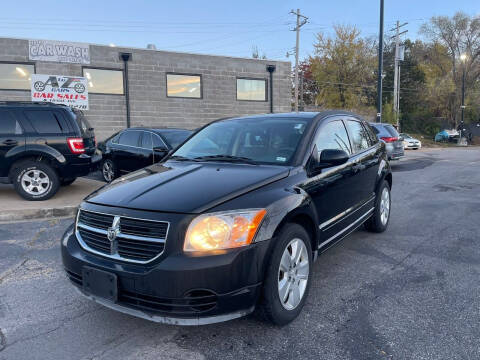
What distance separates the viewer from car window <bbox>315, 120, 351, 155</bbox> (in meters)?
3.80

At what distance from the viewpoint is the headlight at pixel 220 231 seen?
2.50 m

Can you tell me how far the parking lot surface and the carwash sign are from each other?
11.8 m

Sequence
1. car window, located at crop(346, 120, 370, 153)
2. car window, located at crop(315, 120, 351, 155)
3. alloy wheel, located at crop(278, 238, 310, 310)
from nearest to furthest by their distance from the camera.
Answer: alloy wheel, located at crop(278, 238, 310, 310) < car window, located at crop(315, 120, 351, 155) < car window, located at crop(346, 120, 370, 153)

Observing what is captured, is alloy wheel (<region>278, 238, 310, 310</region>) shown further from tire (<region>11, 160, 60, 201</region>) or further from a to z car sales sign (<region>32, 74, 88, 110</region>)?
a to z car sales sign (<region>32, 74, 88, 110</region>)

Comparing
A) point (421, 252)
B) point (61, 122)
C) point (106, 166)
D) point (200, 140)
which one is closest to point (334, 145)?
point (200, 140)

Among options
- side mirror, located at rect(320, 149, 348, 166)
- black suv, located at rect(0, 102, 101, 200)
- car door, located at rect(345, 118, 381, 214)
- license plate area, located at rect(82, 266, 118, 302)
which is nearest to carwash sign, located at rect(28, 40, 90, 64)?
black suv, located at rect(0, 102, 101, 200)

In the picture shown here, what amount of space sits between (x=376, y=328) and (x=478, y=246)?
110 inches

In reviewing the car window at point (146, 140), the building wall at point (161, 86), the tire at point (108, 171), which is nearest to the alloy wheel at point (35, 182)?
the car window at point (146, 140)

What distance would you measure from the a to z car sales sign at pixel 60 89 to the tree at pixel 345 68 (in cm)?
2859

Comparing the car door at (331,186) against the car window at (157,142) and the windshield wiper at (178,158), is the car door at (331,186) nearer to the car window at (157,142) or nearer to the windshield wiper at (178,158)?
the windshield wiper at (178,158)

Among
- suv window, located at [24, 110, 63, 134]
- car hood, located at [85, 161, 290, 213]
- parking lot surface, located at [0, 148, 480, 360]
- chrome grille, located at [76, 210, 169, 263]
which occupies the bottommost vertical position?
parking lot surface, located at [0, 148, 480, 360]

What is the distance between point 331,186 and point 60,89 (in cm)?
1407

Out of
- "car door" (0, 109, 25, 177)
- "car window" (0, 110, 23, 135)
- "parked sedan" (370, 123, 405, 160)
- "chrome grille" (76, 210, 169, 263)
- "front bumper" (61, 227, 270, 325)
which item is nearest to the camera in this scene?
"front bumper" (61, 227, 270, 325)

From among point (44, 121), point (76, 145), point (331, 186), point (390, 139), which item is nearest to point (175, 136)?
point (76, 145)
